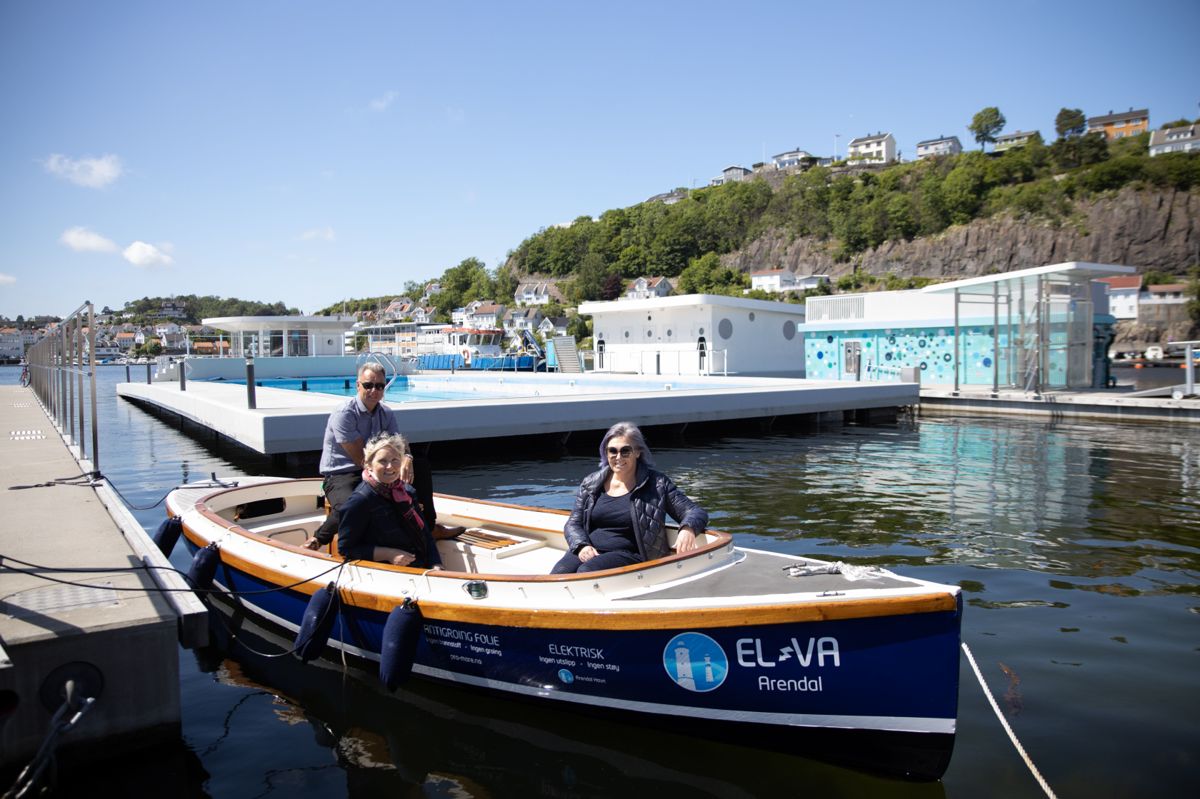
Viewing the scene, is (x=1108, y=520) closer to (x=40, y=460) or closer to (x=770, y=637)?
(x=770, y=637)

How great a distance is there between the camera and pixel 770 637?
3945 millimetres

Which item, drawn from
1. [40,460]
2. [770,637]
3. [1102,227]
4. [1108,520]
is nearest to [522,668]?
[770,637]

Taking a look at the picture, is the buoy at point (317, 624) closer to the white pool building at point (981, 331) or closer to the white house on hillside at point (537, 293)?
the white pool building at point (981, 331)

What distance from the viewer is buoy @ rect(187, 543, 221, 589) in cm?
630

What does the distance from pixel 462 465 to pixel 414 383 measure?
74.2ft

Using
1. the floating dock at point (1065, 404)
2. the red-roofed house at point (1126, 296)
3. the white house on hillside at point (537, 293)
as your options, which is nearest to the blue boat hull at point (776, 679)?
the floating dock at point (1065, 404)

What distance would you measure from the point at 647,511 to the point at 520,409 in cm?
1108

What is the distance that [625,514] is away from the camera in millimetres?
5125

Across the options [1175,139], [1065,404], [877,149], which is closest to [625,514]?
[1065,404]

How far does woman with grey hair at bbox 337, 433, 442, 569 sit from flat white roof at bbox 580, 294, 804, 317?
88.7 ft

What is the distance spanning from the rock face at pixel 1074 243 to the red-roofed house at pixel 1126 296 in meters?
2.48

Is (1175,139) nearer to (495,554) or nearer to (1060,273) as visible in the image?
(1060,273)

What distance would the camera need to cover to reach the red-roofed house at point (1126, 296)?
8876 centimetres

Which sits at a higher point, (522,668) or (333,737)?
(522,668)
